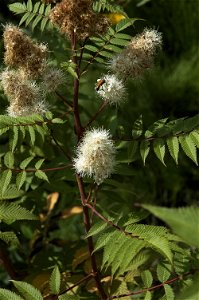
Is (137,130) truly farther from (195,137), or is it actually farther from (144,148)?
(195,137)

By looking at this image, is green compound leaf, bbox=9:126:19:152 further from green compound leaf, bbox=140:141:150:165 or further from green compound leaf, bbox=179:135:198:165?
green compound leaf, bbox=179:135:198:165

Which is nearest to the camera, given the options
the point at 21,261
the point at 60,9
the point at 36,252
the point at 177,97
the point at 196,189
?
the point at 60,9

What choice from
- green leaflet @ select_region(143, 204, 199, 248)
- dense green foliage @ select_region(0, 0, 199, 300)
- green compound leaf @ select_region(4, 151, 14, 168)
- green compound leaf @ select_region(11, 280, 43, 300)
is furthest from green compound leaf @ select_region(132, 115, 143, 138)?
green leaflet @ select_region(143, 204, 199, 248)

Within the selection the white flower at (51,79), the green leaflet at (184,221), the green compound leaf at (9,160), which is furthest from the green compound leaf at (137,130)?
the green leaflet at (184,221)

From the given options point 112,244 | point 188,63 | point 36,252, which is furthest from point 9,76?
point 188,63

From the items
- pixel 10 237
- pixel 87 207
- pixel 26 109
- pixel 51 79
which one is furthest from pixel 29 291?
→ pixel 51 79

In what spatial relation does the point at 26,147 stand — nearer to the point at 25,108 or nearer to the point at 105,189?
the point at 105,189
